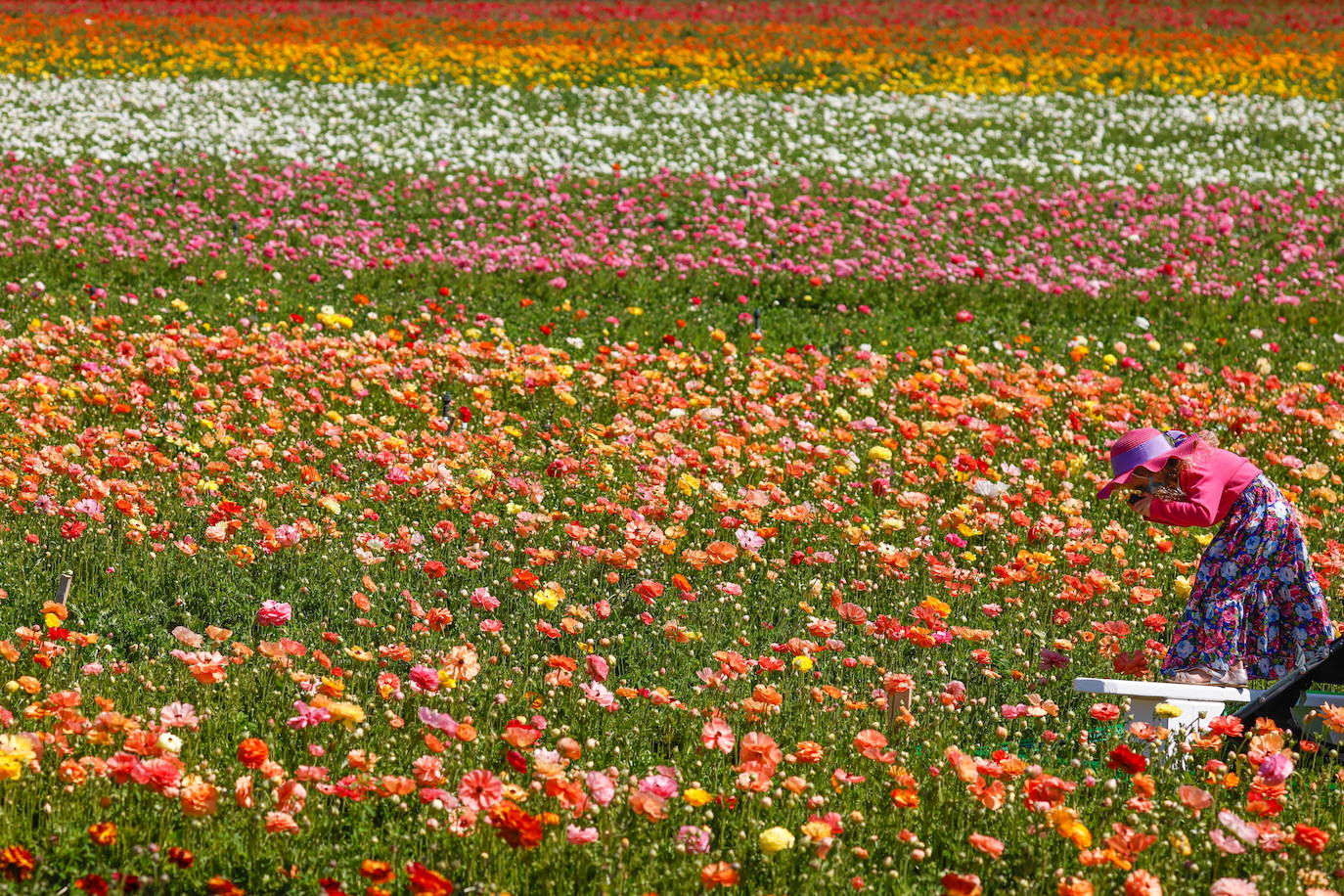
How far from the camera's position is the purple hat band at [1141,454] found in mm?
4852

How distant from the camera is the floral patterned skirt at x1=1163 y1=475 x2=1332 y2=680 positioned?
191 inches

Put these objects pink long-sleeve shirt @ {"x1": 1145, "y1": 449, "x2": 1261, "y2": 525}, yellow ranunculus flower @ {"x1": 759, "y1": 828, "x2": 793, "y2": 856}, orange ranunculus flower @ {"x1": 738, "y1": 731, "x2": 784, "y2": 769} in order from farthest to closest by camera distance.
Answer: pink long-sleeve shirt @ {"x1": 1145, "y1": 449, "x2": 1261, "y2": 525} < orange ranunculus flower @ {"x1": 738, "y1": 731, "x2": 784, "y2": 769} < yellow ranunculus flower @ {"x1": 759, "y1": 828, "x2": 793, "y2": 856}

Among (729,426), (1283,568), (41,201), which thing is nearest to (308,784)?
(1283,568)

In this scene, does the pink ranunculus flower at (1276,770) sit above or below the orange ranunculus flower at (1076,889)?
above

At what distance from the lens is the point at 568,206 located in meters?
14.8

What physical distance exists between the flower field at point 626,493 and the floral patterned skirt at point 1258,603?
0.32m

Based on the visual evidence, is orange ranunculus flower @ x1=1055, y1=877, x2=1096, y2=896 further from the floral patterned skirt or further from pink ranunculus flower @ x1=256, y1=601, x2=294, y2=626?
pink ranunculus flower @ x1=256, y1=601, x2=294, y2=626

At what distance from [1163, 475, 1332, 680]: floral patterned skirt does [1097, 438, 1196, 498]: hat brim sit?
0.27 metres

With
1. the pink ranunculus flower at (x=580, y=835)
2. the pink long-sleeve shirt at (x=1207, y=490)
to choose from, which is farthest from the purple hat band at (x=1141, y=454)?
the pink ranunculus flower at (x=580, y=835)

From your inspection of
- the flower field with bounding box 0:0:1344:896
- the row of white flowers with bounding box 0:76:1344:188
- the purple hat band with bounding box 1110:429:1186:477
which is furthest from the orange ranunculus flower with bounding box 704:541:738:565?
the row of white flowers with bounding box 0:76:1344:188

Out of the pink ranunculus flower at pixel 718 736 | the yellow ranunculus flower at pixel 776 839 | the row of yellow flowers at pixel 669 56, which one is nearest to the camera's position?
the yellow ranunculus flower at pixel 776 839

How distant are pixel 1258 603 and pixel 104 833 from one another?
368 centimetres

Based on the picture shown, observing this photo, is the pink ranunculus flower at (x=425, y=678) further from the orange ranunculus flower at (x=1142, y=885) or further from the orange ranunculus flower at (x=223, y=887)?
the orange ranunculus flower at (x=1142, y=885)

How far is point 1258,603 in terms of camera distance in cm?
491
